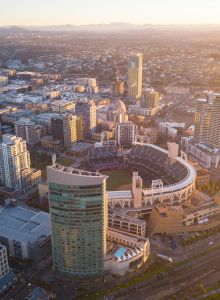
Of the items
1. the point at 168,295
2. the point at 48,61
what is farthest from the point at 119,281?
the point at 48,61

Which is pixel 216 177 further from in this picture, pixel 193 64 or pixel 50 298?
pixel 193 64

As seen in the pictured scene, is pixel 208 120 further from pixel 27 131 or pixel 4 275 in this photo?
pixel 4 275

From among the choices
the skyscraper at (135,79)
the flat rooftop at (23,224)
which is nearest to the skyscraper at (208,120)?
the flat rooftop at (23,224)

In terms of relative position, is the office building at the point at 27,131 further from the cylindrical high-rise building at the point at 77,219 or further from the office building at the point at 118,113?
the cylindrical high-rise building at the point at 77,219

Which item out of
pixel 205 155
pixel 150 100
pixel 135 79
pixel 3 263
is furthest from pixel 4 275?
pixel 135 79

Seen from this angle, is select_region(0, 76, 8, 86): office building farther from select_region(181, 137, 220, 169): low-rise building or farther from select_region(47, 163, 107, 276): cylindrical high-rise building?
select_region(47, 163, 107, 276): cylindrical high-rise building
